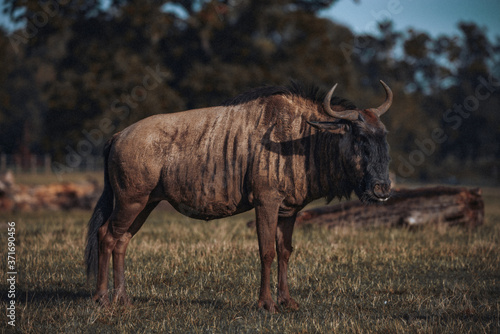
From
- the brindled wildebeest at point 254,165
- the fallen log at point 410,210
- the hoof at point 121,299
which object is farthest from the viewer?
the fallen log at point 410,210

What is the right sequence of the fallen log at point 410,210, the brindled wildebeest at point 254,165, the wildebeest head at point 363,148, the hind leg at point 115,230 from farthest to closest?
the fallen log at point 410,210
the hind leg at point 115,230
the brindled wildebeest at point 254,165
the wildebeest head at point 363,148

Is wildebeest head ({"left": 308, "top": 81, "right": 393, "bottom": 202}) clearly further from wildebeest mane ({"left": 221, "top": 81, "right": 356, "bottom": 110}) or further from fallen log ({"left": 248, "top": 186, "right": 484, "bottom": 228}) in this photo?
fallen log ({"left": 248, "top": 186, "right": 484, "bottom": 228})

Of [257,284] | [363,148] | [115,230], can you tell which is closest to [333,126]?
[363,148]

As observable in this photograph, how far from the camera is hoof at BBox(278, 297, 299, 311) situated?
6.57 metres

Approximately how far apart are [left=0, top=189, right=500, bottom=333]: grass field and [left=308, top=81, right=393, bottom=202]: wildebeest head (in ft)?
4.61

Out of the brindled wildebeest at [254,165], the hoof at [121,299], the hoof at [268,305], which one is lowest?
the hoof at [268,305]

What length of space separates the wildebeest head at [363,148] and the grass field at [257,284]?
141cm

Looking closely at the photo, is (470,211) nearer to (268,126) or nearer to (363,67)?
(268,126)

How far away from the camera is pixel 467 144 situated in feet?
198

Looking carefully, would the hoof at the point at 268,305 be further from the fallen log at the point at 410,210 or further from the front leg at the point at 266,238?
the fallen log at the point at 410,210

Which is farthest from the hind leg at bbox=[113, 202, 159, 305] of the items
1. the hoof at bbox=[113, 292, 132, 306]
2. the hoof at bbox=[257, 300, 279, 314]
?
the hoof at bbox=[257, 300, 279, 314]

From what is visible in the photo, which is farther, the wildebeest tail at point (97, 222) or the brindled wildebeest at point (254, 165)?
the wildebeest tail at point (97, 222)

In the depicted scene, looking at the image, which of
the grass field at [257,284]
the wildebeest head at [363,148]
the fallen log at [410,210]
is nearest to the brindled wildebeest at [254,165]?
the wildebeest head at [363,148]

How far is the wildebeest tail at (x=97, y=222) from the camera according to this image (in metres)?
7.16
